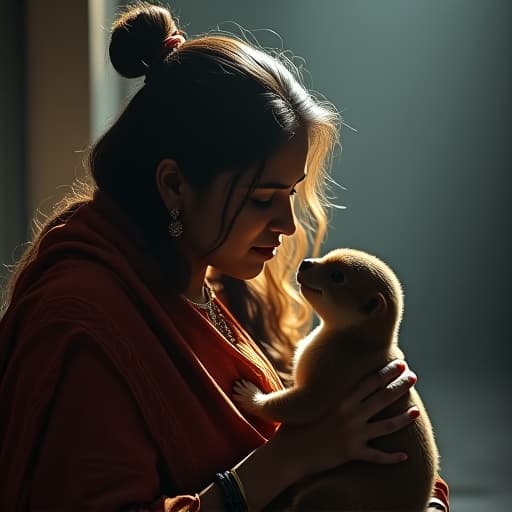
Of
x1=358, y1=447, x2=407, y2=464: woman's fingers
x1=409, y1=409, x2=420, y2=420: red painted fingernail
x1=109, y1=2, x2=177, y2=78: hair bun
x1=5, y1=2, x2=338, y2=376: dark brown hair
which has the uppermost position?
x1=109, y1=2, x2=177, y2=78: hair bun

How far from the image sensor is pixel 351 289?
1.17m

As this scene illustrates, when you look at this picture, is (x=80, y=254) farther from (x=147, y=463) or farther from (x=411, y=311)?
(x=411, y=311)

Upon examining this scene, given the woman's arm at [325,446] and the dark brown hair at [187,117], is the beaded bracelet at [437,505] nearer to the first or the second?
the woman's arm at [325,446]

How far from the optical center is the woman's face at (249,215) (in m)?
1.20

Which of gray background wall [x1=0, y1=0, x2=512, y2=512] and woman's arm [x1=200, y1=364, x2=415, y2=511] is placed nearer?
woman's arm [x1=200, y1=364, x2=415, y2=511]

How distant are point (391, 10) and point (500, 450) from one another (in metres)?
1.15

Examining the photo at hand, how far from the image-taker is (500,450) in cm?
224

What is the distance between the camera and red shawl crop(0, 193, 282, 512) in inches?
41.5

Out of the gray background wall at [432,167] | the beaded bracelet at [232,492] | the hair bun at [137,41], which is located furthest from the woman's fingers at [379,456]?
the gray background wall at [432,167]

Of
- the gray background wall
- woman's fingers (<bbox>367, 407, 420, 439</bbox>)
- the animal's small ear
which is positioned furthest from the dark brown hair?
the gray background wall

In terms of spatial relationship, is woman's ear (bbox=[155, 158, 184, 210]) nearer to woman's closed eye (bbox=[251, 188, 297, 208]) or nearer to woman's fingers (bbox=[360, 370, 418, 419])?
woman's closed eye (bbox=[251, 188, 297, 208])

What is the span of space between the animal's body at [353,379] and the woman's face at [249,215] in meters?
0.09

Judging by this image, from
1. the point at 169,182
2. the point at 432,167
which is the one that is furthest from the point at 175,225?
the point at 432,167

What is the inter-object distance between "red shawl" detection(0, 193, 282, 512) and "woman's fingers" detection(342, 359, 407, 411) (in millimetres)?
160
